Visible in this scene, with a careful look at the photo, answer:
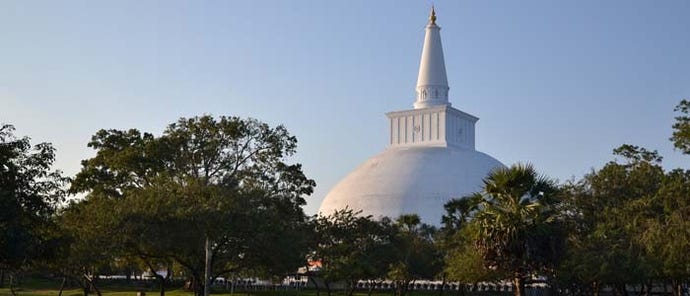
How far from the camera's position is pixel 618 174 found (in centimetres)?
4709

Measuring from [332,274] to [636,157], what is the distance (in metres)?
19.5

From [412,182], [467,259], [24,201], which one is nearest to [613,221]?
[467,259]

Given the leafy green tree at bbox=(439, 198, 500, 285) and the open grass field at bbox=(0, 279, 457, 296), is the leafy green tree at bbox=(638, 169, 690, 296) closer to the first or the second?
the leafy green tree at bbox=(439, 198, 500, 285)

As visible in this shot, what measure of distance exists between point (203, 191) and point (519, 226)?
1577cm

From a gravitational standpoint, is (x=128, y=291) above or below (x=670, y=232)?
below

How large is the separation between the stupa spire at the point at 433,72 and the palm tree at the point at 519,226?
65.2 m

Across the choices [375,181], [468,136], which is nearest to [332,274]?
[375,181]

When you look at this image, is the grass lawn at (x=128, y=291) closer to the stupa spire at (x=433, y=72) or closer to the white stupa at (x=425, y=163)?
the white stupa at (x=425, y=163)

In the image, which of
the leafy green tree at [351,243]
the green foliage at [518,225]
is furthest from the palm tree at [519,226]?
the leafy green tree at [351,243]

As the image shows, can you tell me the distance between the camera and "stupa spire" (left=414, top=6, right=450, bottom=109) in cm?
9512

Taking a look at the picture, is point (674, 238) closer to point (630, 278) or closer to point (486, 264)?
point (630, 278)

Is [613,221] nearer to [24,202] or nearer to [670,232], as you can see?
[670,232]

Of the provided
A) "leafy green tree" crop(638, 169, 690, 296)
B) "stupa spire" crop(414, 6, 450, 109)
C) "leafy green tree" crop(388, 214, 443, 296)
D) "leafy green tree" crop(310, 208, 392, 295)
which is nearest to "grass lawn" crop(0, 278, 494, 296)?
"leafy green tree" crop(388, 214, 443, 296)

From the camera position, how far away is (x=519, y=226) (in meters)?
29.2
